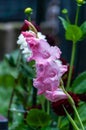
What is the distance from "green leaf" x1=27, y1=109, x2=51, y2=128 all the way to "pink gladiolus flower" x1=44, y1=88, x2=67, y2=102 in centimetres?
27

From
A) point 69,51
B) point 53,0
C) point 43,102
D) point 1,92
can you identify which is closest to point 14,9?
point 53,0

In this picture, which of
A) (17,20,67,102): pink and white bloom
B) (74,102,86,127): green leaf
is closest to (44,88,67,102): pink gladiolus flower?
(17,20,67,102): pink and white bloom

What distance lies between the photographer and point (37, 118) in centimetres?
188

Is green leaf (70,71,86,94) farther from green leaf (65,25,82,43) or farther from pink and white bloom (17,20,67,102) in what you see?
pink and white bloom (17,20,67,102)

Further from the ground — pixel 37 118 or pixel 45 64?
pixel 45 64

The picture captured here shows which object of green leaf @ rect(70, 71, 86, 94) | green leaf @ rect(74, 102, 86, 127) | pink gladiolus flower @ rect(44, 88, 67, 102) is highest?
pink gladiolus flower @ rect(44, 88, 67, 102)

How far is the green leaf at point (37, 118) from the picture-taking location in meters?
1.87

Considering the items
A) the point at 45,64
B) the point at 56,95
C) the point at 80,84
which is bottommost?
the point at 80,84

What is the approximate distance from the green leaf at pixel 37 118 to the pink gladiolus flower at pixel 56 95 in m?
0.27

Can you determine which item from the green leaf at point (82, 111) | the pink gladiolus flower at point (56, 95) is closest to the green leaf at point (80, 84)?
the green leaf at point (82, 111)

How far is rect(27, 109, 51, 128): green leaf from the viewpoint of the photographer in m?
1.87

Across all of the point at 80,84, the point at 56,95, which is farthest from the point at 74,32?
the point at 56,95

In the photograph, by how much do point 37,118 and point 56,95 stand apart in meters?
0.31

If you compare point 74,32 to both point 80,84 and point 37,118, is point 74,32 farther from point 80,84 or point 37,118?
point 37,118
